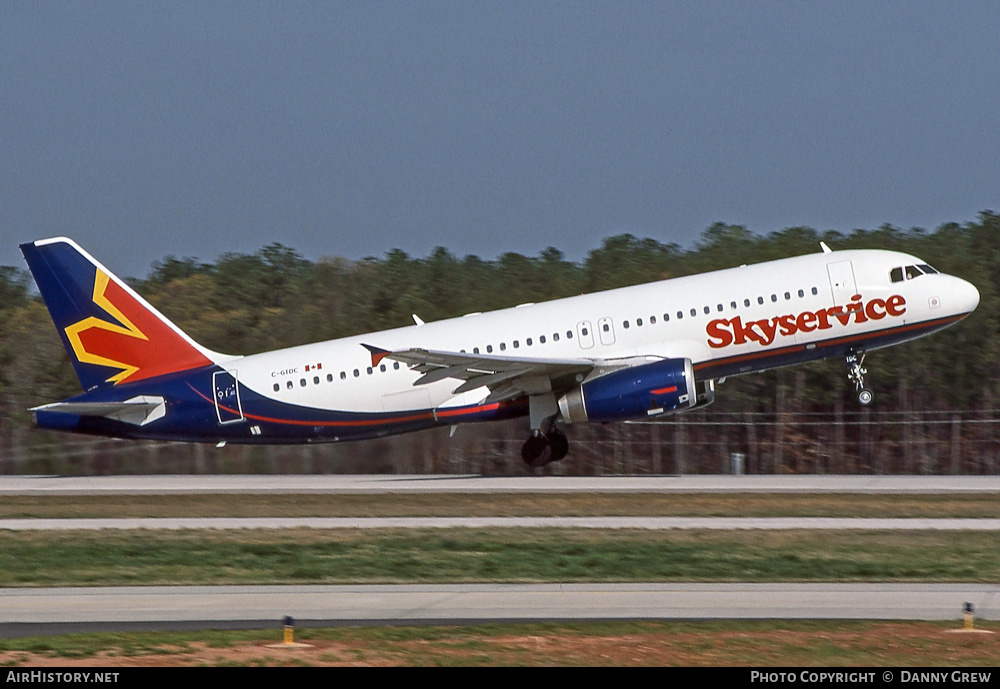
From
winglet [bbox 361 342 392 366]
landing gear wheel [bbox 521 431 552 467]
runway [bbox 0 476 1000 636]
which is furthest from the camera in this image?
landing gear wheel [bbox 521 431 552 467]

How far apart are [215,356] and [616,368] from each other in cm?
1150

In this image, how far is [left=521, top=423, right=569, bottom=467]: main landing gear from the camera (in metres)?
36.0

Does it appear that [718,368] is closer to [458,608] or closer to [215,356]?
[215,356]

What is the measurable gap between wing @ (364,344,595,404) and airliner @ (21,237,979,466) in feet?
0.20

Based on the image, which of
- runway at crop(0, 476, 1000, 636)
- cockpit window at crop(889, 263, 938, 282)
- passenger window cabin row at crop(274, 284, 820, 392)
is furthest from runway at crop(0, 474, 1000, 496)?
runway at crop(0, 476, 1000, 636)

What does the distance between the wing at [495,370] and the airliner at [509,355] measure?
61 mm

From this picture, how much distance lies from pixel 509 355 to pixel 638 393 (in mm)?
3872

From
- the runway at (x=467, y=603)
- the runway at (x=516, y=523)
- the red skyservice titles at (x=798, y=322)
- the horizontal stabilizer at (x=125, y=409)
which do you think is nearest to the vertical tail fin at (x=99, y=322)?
the horizontal stabilizer at (x=125, y=409)

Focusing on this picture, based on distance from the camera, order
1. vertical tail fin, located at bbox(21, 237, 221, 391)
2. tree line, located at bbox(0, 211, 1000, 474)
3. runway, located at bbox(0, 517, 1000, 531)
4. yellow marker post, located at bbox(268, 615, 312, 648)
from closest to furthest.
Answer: yellow marker post, located at bbox(268, 615, 312, 648) → runway, located at bbox(0, 517, 1000, 531) → vertical tail fin, located at bbox(21, 237, 221, 391) → tree line, located at bbox(0, 211, 1000, 474)

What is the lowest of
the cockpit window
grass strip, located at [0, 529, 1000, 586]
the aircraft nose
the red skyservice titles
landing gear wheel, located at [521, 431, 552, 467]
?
grass strip, located at [0, 529, 1000, 586]

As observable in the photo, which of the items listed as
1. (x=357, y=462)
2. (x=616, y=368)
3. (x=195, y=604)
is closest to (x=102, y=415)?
(x=357, y=462)

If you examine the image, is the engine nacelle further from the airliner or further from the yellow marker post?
the yellow marker post

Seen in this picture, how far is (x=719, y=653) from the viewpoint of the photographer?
535 inches

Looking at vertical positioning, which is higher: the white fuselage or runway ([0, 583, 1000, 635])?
the white fuselage
